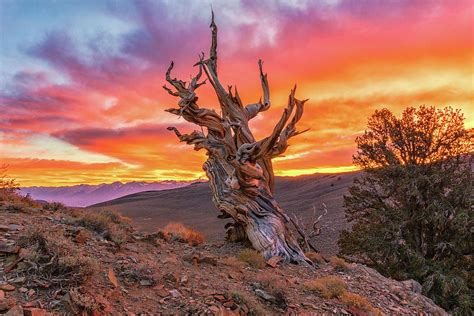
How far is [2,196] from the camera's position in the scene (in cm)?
1100

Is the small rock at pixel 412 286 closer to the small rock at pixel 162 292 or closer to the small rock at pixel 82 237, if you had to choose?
the small rock at pixel 162 292

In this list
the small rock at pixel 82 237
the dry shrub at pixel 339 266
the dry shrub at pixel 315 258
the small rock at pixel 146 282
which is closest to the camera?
the small rock at pixel 146 282

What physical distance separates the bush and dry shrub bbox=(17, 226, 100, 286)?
36.6 feet

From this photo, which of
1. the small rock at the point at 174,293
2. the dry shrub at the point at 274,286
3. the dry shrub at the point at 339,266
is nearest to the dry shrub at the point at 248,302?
the dry shrub at the point at 274,286

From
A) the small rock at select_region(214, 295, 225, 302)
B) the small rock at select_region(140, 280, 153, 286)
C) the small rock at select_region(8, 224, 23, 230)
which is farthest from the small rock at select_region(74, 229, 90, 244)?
the small rock at select_region(214, 295, 225, 302)

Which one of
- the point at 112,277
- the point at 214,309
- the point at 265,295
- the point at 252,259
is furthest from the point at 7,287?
the point at 252,259

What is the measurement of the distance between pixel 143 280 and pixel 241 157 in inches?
207

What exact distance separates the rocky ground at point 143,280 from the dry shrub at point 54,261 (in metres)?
0.01

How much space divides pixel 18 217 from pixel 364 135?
13123 millimetres

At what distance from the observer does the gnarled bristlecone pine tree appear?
437 inches

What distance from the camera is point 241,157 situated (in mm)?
10953

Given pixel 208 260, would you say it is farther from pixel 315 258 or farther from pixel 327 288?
pixel 315 258

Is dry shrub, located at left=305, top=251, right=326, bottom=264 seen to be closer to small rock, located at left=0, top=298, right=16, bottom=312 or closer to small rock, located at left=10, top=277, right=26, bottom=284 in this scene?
small rock, located at left=10, top=277, right=26, bottom=284

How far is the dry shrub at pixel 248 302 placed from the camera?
6463 mm
